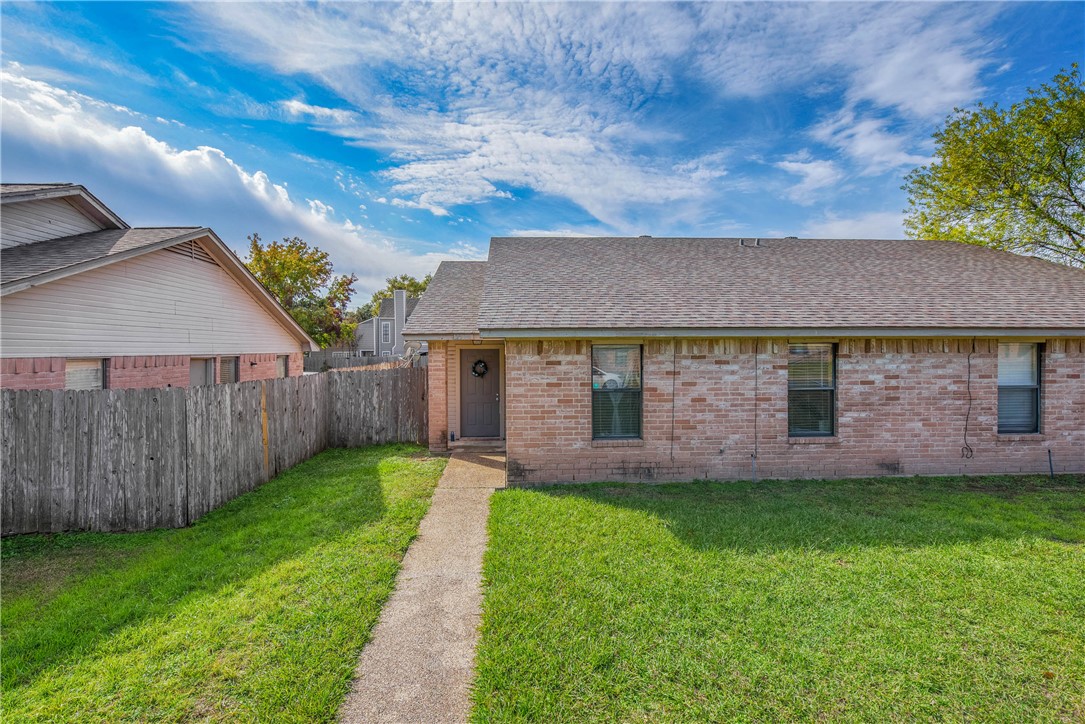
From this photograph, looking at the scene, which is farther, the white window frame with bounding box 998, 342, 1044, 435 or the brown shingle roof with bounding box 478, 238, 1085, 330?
the white window frame with bounding box 998, 342, 1044, 435

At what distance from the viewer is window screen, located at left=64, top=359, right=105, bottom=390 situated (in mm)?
7898

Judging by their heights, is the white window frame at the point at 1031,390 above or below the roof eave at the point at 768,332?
below

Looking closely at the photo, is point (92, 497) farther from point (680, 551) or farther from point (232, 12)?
point (232, 12)

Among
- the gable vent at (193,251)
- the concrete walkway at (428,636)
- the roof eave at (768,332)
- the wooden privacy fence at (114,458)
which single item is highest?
the gable vent at (193,251)

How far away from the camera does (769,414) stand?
24.9 feet

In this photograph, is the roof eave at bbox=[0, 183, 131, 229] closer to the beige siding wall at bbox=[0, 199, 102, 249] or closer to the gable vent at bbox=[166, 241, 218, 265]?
the beige siding wall at bbox=[0, 199, 102, 249]

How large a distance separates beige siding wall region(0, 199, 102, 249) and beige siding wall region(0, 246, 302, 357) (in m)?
1.59

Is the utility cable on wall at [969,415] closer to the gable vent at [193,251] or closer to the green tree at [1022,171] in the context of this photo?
the green tree at [1022,171]

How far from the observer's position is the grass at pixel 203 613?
109 inches

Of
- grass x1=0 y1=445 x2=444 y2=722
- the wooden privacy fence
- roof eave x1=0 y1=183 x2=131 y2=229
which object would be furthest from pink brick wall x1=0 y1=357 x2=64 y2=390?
roof eave x1=0 y1=183 x2=131 y2=229

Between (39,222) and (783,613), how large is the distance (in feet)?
45.8

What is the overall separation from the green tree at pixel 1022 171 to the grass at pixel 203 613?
17291mm

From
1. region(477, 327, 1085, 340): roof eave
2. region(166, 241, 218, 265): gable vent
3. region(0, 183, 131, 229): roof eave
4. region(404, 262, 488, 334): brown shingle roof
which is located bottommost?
region(477, 327, 1085, 340): roof eave

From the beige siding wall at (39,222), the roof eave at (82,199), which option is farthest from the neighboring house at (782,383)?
the beige siding wall at (39,222)
